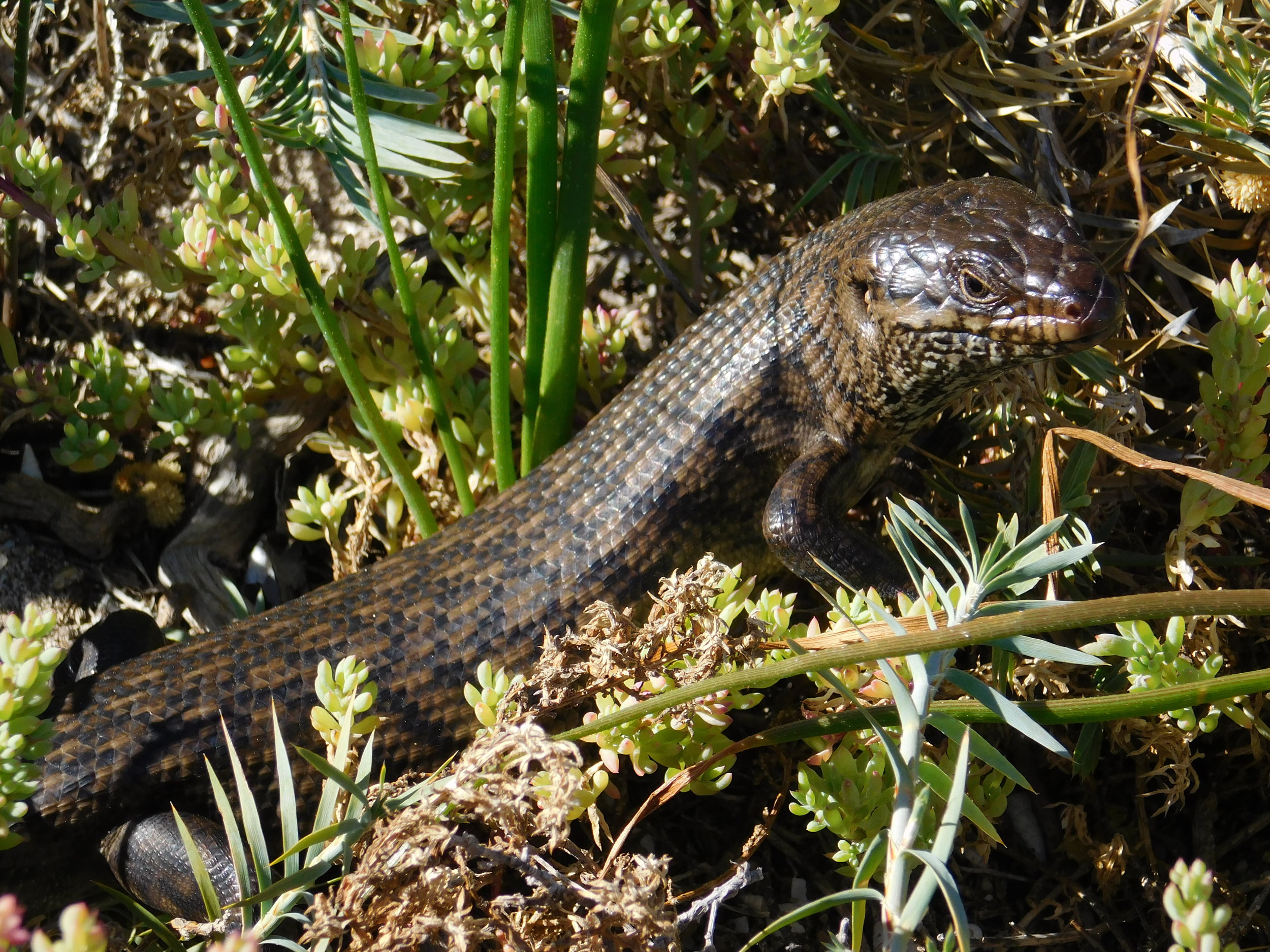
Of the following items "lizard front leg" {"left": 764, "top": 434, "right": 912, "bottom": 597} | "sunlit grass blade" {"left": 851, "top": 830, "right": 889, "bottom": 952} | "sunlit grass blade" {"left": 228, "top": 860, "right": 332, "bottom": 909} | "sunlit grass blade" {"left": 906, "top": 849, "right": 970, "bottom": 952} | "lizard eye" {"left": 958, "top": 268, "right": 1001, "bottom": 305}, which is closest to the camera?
"sunlit grass blade" {"left": 906, "top": 849, "right": 970, "bottom": 952}

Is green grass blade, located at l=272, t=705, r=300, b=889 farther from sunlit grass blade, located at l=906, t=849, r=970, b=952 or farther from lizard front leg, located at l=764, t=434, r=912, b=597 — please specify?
lizard front leg, located at l=764, t=434, r=912, b=597

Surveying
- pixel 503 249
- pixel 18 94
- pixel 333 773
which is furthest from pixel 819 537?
pixel 18 94

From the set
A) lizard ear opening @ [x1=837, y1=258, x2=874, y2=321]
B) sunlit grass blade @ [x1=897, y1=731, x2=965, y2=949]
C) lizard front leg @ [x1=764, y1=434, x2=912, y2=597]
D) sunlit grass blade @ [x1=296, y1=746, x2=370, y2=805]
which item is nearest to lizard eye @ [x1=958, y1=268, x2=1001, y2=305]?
lizard ear opening @ [x1=837, y1=258, x2=874, y2=321]

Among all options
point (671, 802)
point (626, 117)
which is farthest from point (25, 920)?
point (626, 117)

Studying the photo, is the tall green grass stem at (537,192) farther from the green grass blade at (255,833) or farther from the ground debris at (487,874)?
the green grass blade at (255,833)

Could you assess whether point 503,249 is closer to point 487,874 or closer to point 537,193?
point 537,193

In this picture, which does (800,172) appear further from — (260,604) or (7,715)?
(7,715)

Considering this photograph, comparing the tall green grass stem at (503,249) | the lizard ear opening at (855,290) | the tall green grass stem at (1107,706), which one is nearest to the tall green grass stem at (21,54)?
the tall green grass stem at (503,249)
